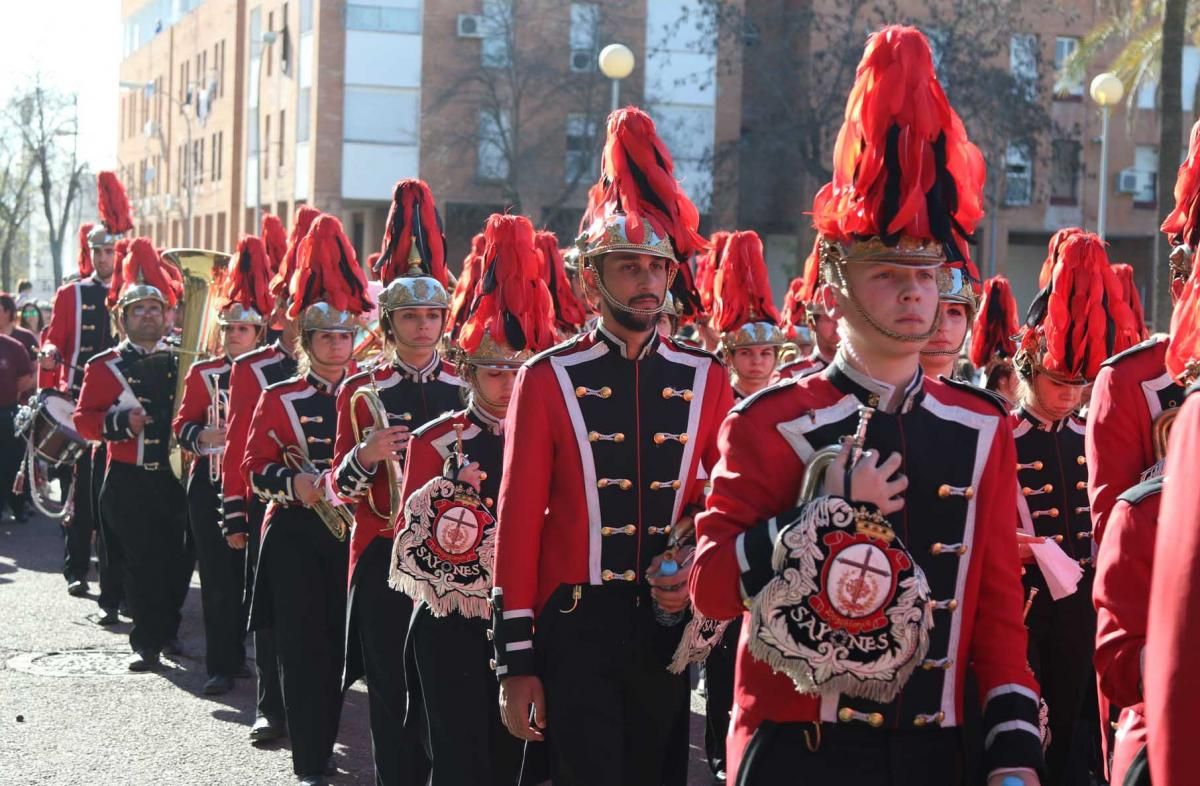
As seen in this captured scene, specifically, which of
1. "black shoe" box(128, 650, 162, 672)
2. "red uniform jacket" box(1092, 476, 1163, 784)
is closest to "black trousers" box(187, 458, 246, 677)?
"black shoe" box(128, 650, 162, 672)

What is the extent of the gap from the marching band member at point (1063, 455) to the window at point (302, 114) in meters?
41.5

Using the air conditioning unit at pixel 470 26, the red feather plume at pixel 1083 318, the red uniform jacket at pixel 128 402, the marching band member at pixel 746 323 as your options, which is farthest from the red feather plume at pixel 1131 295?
the air conditioning unit at pixel 470 26

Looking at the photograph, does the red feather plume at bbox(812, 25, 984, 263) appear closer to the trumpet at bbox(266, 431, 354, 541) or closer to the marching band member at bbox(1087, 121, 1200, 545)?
the marching band member at bbox(1087, 121, 1200, 545)

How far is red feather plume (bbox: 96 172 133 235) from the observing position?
1642 centimetres

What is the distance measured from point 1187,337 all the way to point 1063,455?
3914mm

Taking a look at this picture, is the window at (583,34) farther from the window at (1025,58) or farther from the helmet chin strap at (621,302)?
the helmet chin strap at (621,302)

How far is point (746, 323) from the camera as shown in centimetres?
1010

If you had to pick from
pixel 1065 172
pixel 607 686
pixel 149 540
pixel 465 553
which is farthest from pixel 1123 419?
pixel 1065 172

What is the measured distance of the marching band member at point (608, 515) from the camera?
511cm

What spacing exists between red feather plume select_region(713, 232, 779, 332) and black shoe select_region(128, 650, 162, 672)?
3.84 metres

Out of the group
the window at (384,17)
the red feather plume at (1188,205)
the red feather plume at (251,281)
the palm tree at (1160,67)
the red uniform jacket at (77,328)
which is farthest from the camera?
the window at (384,17)

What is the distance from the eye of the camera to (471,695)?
630cm

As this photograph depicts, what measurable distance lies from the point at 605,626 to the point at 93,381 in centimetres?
709

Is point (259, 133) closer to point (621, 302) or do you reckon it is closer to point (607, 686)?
point (621, 302)
